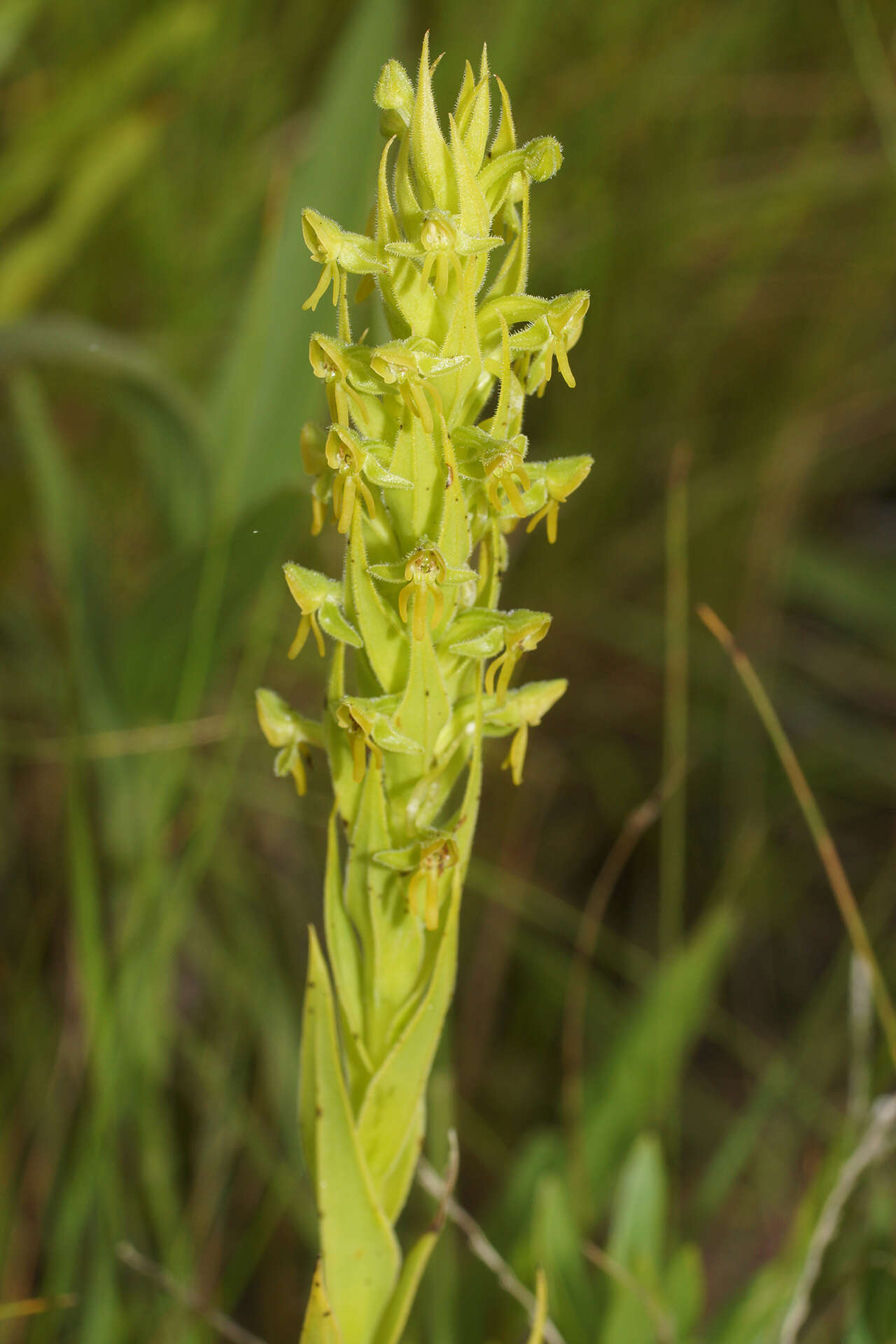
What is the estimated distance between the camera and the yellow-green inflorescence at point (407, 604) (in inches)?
26.4

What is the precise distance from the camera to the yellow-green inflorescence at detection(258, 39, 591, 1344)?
67cm

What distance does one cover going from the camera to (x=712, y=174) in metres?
2.65

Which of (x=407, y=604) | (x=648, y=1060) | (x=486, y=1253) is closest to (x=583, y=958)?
(x=648, y=1060)

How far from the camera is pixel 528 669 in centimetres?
253

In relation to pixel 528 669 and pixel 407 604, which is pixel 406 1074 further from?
pixel 528 669

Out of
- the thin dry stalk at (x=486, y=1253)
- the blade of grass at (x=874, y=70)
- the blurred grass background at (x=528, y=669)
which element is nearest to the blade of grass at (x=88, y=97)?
the blurred grass background at (x=528, y=669)

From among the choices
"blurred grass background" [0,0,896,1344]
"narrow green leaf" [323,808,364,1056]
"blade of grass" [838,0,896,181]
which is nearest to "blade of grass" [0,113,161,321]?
"blurred grass background" [0,0,896,1344]

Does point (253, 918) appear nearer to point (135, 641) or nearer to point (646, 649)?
point (135, 641)

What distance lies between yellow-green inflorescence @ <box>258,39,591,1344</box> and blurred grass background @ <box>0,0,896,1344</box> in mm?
410

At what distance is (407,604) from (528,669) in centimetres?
Result: 187

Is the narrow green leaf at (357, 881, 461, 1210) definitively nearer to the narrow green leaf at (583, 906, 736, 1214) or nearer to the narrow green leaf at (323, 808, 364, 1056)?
the narrow green leaf at (323, 808, 364, 1056)

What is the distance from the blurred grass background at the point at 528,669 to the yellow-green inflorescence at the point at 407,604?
41 cm

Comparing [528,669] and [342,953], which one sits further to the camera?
[528,669]

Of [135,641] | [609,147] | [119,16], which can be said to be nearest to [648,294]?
[609,147]
